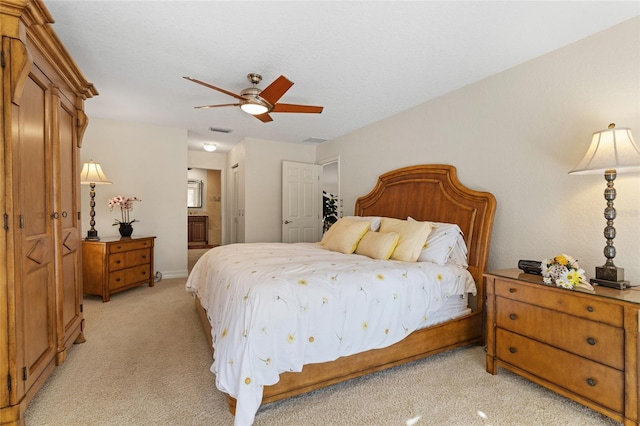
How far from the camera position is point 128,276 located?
412 cm

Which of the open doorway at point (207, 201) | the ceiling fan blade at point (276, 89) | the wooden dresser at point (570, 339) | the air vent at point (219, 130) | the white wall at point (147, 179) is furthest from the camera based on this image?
the open doorway at point (207, 201)

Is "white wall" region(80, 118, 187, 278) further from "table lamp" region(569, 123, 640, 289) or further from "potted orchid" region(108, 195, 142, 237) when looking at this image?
"table lamp" region(569, 123, 640, 289)

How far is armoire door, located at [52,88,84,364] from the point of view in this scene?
84.7 inches

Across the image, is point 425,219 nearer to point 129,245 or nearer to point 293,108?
point 293,108

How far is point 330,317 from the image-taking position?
Result: 1.94 meters

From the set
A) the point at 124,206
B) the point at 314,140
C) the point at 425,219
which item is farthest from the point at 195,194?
the point at 425,219

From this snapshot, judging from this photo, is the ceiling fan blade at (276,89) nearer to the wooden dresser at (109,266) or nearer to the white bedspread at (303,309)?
the white bedspread at (303,309)

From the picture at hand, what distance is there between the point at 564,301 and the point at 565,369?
0.40 m

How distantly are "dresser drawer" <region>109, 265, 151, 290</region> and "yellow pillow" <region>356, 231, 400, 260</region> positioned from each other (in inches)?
124

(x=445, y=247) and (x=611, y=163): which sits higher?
(x=611, y=163)

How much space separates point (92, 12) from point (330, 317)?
2.53 meters

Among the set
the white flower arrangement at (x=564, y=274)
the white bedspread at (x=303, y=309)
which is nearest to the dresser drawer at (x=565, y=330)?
the white flower arrangement at (x=564, y=274)

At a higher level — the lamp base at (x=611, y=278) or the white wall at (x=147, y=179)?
the white wall at (x=147, y=179)

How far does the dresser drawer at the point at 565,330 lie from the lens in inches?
65.7
